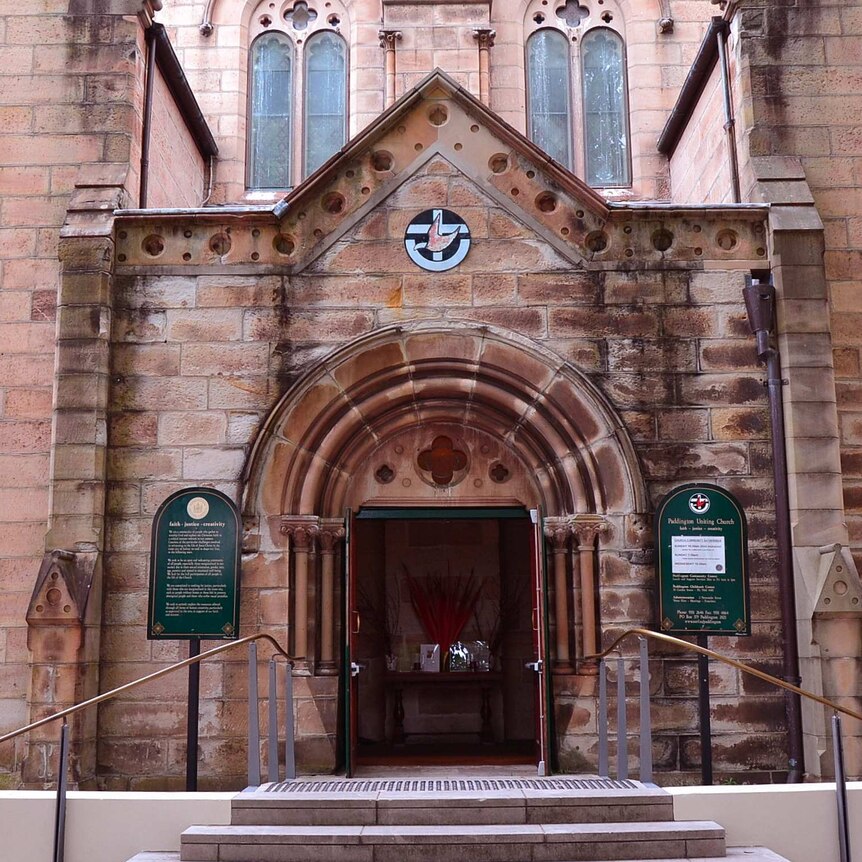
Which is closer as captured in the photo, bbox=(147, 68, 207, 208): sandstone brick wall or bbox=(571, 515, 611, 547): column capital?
bbox=(571, 515, 611, 547): column capital

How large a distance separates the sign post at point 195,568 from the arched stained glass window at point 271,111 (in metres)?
6.48

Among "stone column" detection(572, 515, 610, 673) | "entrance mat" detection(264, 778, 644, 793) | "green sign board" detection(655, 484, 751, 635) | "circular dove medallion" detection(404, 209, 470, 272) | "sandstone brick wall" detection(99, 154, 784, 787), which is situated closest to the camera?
"entrance mat" detection(264, 778, 644, 793)

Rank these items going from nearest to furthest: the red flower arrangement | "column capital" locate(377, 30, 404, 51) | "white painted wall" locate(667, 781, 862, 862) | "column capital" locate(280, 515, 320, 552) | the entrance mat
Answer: "white painted wall" locate(667, 781, 862, 862), the entrance mat, "column capital" locate(280, 515, 320, 552), the red flower arrangement, "column capital" locate(377, 30, 404, 51)

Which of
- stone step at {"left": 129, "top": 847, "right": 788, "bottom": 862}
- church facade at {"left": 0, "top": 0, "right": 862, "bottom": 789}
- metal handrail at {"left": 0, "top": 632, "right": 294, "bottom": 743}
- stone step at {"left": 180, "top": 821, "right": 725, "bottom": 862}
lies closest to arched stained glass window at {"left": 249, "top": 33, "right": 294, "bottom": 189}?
church facade at {"left": 0, "top": 0, "right": 862, "bottom": 789}

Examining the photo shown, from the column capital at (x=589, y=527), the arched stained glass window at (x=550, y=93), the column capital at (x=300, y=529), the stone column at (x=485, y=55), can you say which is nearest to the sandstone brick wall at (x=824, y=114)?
the column capital at (x=589, y=527)

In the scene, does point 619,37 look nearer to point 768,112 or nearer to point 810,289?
point 768,112

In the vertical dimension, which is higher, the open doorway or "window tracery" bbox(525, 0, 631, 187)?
"window tracery" bbox(525, 0, 631, 187)

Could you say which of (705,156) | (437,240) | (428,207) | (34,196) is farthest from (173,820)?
(705,156)

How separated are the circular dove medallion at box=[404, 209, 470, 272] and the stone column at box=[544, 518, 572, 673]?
2.48 metres

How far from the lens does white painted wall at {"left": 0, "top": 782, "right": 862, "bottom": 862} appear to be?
22.5 ft

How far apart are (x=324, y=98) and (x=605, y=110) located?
3705 millimetres

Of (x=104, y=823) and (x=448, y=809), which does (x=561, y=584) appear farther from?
(x=104, y=823)

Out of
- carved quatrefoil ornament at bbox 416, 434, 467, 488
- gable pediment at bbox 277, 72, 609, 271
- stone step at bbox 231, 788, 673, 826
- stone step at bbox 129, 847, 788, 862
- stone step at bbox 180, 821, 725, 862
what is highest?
gable pediment at bbox 277, 72, 609, 271

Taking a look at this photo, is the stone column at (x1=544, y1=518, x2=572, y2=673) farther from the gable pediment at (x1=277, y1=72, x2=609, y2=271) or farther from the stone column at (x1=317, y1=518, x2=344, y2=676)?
the gable pediment at (x1=277, y1=72, x2=609, y2=271)
